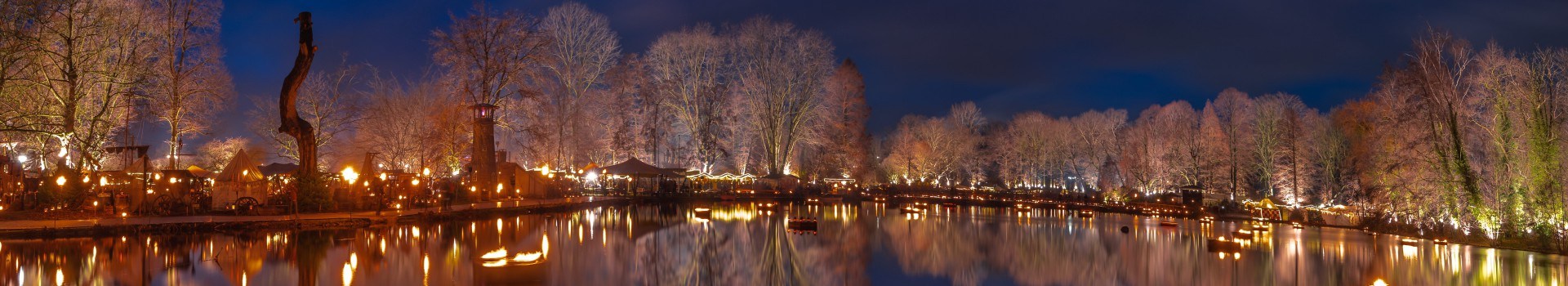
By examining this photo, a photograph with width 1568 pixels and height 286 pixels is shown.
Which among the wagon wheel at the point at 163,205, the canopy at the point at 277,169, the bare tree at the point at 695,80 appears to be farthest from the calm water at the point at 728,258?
the bare tree at the point at 695,80

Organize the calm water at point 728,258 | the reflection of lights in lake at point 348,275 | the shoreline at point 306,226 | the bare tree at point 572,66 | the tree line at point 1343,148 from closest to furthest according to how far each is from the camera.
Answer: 1. the reflection of lights in lake at point 348,275
2. the calm water at point 728,258
3. the shoreline at point 306,226
4. the tree line at point 1343,148
5. the bare tree at point 572,66

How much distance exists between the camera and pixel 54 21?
2341 cm

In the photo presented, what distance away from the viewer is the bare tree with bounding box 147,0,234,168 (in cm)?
3133

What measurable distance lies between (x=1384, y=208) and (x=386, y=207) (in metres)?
29.4

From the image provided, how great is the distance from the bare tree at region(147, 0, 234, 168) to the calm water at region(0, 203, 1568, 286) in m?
13.7

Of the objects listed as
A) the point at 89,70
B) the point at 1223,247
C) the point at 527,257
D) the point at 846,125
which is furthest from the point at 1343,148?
the point at 89,70

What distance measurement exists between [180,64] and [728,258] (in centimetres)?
2421

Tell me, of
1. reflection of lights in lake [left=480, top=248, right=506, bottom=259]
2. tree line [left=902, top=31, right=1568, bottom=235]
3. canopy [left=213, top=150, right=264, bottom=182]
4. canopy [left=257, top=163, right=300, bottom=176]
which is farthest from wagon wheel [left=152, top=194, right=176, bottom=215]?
tree line [left=902, top=31, right=1568, bottom=235]

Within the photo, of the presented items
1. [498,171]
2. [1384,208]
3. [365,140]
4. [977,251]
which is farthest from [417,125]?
[1384,208]

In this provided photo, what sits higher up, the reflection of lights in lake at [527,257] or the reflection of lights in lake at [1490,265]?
the reflection of lights in lake at [527,257]

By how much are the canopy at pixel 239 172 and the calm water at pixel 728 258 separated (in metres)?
4.94

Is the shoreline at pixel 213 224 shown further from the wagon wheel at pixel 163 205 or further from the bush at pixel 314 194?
the wagon wheel at pixel 163 205

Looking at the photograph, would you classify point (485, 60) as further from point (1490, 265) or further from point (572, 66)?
point (1490, 265)

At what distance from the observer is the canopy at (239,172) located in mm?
24516
